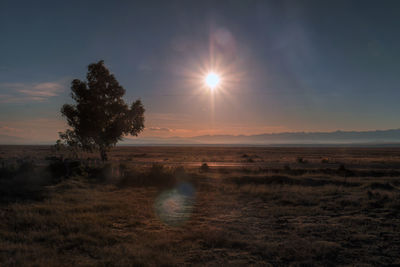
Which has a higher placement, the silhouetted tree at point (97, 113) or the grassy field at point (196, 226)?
the silhouetted tree at point (97, 113)

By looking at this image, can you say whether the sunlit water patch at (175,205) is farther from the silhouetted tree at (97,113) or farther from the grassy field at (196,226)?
the silhouetted tree at (97,113)

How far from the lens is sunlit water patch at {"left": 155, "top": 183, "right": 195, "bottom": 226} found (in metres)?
9.75

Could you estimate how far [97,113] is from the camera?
71.4 feet

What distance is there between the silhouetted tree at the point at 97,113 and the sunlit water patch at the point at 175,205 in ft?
31.0

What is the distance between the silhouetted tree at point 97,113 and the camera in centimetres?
2174

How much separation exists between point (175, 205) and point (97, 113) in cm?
1372

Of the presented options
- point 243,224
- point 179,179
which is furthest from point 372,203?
point 179,179

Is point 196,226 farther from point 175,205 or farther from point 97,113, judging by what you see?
point 97,113

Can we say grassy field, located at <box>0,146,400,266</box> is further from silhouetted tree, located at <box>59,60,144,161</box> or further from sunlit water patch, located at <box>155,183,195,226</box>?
silhouetted tree, located at <box>59,60,144,161</box>

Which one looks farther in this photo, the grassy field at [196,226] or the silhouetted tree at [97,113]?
the silhouetted tree at [97,113]

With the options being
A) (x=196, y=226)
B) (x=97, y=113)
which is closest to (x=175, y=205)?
(x=196, y=226)

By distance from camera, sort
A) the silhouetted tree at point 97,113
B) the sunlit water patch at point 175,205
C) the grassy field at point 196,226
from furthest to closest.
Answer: the silhouetted tree at point 97,113 → the sunlit water patch at point 175,205 → the grassy field at point 196,226

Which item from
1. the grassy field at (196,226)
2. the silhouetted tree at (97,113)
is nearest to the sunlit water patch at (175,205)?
the grassy field at (196,226)

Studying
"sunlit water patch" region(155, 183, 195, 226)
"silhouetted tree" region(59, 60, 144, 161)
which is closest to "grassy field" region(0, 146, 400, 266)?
"sunlit water patch" region(155, 183, 195, 226)
